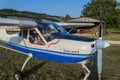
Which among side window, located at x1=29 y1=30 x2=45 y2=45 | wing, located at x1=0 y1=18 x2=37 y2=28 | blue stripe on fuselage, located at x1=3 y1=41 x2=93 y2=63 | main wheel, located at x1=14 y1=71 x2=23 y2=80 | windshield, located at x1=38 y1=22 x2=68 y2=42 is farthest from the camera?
side window, located at x1=29 y1=30 x2=45 y2=45

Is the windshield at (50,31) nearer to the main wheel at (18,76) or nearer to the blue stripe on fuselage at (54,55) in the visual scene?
the blue stripe on fuselage at (54,55)

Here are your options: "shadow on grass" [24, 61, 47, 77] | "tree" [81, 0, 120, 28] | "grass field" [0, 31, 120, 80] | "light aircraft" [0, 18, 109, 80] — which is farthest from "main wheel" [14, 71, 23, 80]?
"tree" [81, 0, 120, 28]

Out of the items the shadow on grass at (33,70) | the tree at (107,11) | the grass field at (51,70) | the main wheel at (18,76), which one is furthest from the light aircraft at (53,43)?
the tree at (107,11)

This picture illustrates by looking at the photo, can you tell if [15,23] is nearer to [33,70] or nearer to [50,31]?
[50,31]

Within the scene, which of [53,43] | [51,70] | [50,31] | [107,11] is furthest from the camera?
[107,11]

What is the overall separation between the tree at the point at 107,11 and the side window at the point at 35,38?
58.3 metres

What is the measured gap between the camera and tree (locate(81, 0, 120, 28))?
228ft

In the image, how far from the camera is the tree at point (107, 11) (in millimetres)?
69625

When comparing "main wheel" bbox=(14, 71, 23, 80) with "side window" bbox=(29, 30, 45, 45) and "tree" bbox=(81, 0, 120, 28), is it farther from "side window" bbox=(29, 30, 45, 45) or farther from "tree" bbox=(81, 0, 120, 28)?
"tree" bbox=(81, 0, 120, 28)

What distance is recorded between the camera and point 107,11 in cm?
7156

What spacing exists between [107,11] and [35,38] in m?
63.4

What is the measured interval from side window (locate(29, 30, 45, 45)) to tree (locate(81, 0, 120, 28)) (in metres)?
58.3

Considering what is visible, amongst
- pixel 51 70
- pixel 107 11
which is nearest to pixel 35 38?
pixel 51 70

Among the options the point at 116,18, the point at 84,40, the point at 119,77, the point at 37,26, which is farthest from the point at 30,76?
the point at 116,18
